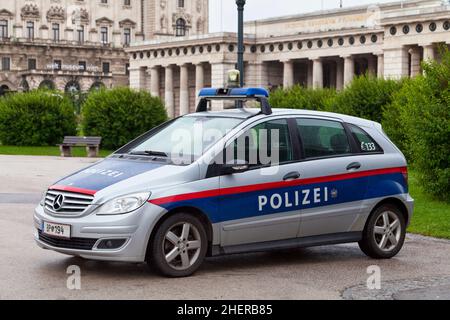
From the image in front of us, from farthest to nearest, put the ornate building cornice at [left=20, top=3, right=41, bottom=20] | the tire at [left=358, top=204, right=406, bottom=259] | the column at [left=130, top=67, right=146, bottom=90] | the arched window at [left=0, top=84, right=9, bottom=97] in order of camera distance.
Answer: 1. the ornate building cornice at [left=20, top=3, right=41, bottom=20]
2. the arched window at [left=0, top=84, right=9, bottom=97]
3. the column at [left=130, top=67, right=146, bottom=90]
4. the tire at [left=358, top=204, right=406, bottom=259]

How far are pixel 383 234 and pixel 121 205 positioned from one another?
128 inches

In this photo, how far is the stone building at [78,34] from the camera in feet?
346

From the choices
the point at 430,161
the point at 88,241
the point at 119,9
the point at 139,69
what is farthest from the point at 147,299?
the point at 119,9

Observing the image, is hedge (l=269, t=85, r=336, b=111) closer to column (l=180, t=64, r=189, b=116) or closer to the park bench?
the park bench

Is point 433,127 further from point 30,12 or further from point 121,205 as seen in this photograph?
point 30,12

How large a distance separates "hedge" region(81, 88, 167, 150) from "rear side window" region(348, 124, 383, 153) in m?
32.2

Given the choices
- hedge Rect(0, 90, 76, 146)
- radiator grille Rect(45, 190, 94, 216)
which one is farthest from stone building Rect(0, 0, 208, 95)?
radiator grille Rect(45, 190, 94, 216)

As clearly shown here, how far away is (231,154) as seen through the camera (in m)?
9.05

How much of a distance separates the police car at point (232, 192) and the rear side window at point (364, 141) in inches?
0.6

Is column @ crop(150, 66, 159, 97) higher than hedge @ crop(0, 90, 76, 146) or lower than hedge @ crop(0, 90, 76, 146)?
higher

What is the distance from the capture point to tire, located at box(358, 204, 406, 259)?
992cm

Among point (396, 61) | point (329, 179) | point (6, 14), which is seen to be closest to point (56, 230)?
point (329, 179)

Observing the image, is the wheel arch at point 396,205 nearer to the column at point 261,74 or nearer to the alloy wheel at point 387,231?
the alloy wheel at point 387,231
